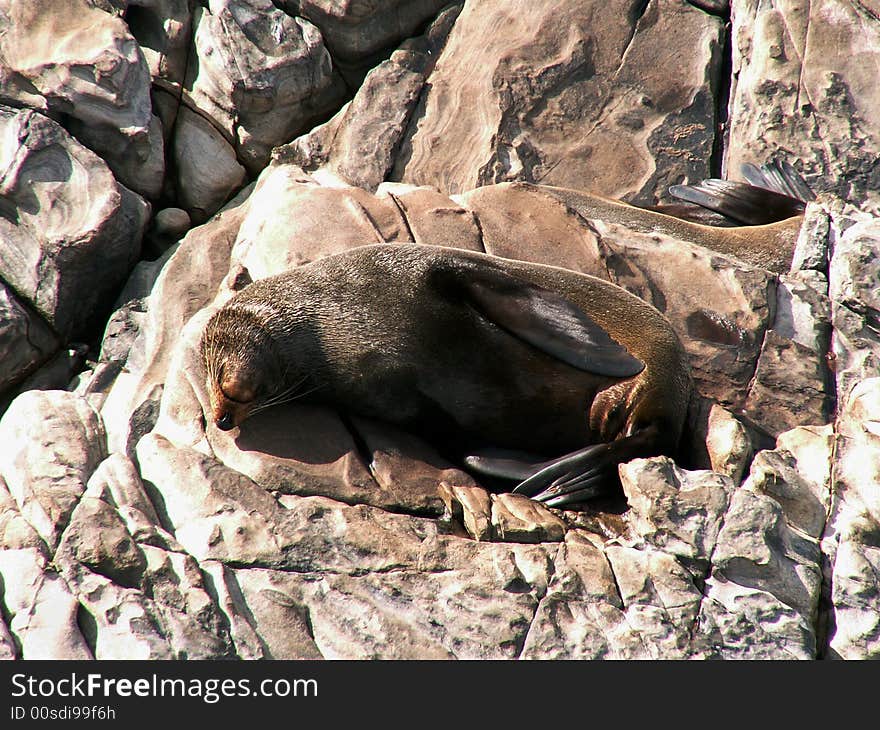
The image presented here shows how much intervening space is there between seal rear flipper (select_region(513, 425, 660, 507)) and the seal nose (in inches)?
64.7

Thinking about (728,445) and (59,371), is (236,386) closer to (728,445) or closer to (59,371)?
(59,371)

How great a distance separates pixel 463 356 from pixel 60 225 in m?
3.29

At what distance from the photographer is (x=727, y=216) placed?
745cm

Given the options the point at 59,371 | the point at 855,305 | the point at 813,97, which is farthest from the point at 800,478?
the point at 59,371

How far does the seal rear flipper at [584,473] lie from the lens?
5453 mm

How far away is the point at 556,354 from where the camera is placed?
18.7ft

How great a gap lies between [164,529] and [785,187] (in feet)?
17.8

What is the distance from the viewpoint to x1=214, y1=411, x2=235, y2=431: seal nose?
17.6 ft

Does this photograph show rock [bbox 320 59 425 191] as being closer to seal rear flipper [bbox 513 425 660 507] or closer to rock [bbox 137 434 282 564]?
seal rear flipper [bbox 513 425 660 507]

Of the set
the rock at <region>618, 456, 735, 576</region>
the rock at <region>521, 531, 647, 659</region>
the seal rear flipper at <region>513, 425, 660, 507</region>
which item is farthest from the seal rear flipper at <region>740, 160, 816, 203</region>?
the rock at <region>521, 531, 647, 659</region>

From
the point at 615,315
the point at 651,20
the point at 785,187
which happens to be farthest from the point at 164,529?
the point at 651,20

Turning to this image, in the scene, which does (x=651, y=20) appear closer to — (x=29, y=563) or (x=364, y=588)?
(x=364, y=588)

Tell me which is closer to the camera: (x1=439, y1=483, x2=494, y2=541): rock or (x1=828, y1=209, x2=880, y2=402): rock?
(x1=439, y1=483, x2=494, y2=541): rock

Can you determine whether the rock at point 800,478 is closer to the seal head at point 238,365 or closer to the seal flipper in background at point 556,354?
the seal flipper in background at point 556,354
